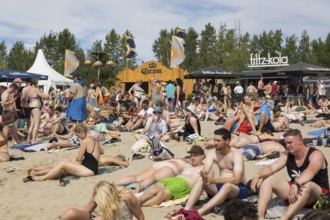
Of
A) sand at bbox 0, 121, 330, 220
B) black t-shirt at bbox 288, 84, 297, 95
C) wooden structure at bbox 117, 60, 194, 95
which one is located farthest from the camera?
wooden structure at bbox 117, 60, 194, 95

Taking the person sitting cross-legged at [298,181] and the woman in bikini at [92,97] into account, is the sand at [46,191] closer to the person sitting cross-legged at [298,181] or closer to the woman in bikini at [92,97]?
the person sitting cross-legged at [298,181]

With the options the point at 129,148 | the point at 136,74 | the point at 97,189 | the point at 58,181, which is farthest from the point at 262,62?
the point at 97,189

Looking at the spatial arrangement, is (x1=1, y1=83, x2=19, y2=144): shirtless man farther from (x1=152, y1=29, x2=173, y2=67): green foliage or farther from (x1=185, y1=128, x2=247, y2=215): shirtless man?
(x1=152, y1=29, x2=173, y2=67): green foliage

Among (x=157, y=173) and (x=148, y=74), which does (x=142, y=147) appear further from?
(x=148, y=74)

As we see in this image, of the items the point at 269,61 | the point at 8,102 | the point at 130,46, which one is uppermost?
the point at 130,46

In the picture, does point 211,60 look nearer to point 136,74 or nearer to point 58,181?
point 136,74

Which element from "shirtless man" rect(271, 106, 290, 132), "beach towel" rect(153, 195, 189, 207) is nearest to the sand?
"beach towel" rect(153, 195, 189, 207)

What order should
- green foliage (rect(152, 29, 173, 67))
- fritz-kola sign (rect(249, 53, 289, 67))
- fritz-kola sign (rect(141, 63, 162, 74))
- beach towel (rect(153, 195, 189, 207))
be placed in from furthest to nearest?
green foliage (rect(152, 29, 173, 67)), fritz-kola sign (rect(249, 53, 289, 67)), fritz-kola sign (rect(141, 63, 162, 74)), beach towel (rect(153, 195, 189, 207))

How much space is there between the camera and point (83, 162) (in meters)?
6.27

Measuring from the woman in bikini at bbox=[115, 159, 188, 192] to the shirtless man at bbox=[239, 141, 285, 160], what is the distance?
1905mm

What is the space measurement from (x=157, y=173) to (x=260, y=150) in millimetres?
2547

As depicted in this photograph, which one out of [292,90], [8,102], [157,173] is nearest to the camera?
[157,173]

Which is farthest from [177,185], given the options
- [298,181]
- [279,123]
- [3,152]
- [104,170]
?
[279,123]

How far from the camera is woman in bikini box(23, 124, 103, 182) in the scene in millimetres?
6098
